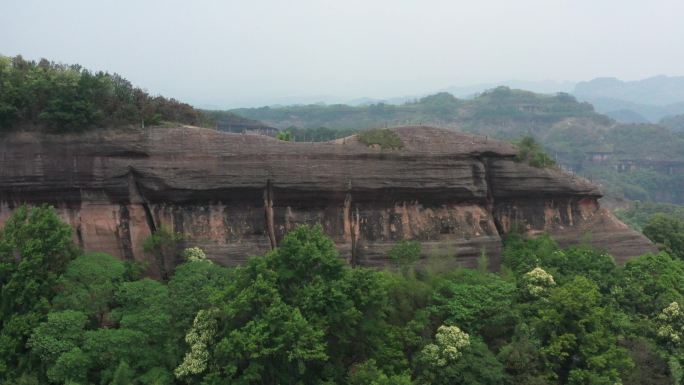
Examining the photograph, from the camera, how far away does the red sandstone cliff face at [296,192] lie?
60.5 feet

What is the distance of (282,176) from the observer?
19500 mm

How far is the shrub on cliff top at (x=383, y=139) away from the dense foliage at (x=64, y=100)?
26.0ft

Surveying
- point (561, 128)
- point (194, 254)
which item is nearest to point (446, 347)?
point (194, 254)

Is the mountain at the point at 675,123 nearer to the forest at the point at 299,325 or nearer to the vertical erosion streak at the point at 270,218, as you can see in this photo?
the forest at the point at 299,325

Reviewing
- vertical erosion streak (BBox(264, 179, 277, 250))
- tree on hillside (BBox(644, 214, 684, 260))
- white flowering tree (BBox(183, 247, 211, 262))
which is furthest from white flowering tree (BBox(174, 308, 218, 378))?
tree on hillside (BBox(644, 214, 684, 260))

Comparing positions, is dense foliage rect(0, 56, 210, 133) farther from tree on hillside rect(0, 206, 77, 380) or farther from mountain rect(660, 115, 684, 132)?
mountain rect(660, 115, 684, 132)

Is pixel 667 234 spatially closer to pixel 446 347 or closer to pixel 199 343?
pixel 446 347

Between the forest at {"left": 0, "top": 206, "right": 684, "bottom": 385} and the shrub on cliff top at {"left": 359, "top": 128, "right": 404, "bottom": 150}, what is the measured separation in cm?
575

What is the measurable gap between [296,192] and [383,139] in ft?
13.2

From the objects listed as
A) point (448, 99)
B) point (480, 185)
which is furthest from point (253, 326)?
point (448, 99)

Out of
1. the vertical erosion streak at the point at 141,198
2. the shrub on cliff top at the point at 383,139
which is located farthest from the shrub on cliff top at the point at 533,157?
the vertical erosion streak at the point at 141,198

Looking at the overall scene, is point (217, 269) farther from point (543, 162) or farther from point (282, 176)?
point (543, 162)

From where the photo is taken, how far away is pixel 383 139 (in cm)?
2036

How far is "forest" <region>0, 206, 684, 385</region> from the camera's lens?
13109 mm
